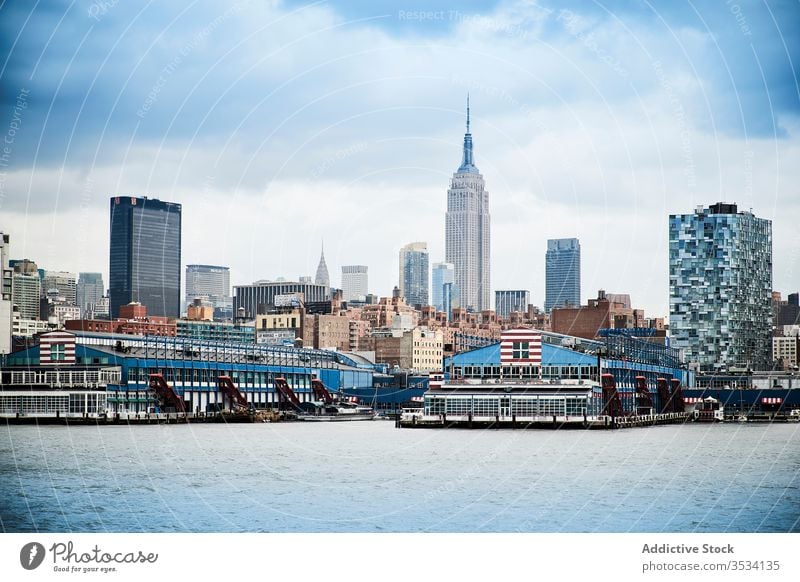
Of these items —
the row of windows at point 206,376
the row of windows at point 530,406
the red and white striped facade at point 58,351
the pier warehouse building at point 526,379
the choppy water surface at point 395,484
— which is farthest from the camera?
the row of windows at point 206,376

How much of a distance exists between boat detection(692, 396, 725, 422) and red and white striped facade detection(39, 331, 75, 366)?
4656 cm

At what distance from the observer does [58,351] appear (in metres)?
83.8

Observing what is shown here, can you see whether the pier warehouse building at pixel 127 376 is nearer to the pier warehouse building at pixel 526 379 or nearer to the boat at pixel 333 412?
the boat at pixel 333 412

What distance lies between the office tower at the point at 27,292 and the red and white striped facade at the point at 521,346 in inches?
3223

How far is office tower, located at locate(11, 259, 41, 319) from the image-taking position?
151250mm

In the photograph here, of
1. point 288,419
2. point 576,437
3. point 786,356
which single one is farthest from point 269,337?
point 576,437

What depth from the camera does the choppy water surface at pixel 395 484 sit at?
33.3 m

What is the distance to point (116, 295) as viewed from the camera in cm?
19875

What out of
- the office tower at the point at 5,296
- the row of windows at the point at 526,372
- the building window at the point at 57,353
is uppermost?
the office tower at the point at 5,296

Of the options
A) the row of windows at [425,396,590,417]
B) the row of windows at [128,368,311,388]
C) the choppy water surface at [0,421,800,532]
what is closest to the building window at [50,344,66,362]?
the row of windows at [128,368,311,388]

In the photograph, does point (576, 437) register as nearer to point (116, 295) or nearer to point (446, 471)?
point (446, 471)

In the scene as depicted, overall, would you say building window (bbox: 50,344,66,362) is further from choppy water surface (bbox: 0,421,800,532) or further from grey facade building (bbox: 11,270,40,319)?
grey facade building (bbox: 11,270,40,319)

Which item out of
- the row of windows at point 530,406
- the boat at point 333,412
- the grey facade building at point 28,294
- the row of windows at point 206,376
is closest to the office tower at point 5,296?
the row of windows at point 206,376
